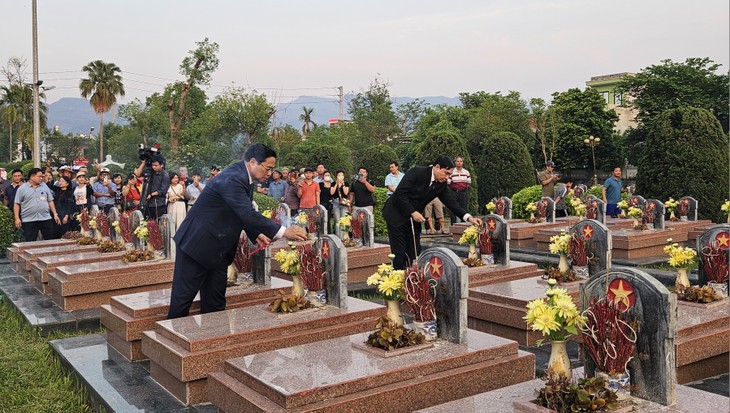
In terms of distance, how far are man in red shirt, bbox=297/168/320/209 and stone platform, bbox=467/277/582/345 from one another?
7.19 meters

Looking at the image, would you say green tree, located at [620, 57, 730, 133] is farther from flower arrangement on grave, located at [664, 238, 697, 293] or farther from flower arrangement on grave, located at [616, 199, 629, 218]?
flower arrangement on grave, located at [664, 238, 697, 293]

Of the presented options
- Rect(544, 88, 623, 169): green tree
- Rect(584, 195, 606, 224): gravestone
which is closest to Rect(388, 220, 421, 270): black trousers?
Rect(584, 195, 606, 224): gravestone

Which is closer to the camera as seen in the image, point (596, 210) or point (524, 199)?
point (596, 210)

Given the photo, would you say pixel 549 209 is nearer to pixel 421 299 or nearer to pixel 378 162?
pixel 378 162

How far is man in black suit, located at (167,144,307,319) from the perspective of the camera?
19.6 ft

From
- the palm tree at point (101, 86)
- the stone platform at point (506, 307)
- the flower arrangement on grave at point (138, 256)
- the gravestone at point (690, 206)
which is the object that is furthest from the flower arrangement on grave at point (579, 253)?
the palm tree at point (101, 86)

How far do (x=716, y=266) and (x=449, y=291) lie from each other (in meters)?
3.22

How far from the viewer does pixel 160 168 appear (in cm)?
1116

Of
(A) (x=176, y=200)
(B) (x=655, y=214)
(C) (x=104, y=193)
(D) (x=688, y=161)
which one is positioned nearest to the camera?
(A) (x=176, y=200)

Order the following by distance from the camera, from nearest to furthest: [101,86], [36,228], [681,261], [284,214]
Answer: [681,261]
[36,228]
[284,214]
[101,86]

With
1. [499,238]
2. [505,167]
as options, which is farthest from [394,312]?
[505,167]

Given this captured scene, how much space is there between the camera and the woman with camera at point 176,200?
40.7 feet

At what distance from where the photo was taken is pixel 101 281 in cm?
839

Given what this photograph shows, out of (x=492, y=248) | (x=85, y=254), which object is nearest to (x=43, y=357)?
(x=85, y=254)
